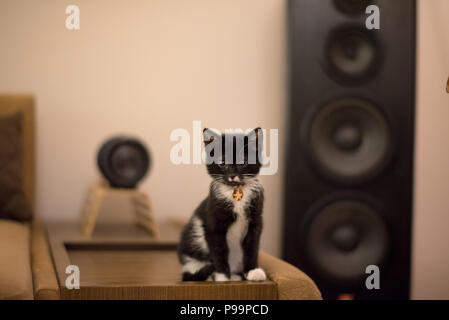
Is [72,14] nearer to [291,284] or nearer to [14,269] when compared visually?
[14,269]

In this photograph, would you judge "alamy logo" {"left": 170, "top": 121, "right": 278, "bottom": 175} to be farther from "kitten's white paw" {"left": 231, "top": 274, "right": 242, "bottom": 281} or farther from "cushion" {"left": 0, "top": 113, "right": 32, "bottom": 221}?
"cushion" {"left": 0, "top": 113, "right": 32, "bottom": 221}

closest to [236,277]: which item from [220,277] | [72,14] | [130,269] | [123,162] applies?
[220,277]

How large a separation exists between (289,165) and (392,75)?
1.38 ft

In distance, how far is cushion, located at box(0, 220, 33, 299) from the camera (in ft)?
2.46

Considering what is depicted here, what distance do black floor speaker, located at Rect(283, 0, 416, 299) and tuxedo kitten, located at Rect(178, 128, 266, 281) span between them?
0.67 meters

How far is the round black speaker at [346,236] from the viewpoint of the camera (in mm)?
1514

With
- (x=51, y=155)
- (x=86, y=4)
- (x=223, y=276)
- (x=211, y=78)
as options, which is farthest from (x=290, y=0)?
(x=223, y=276)

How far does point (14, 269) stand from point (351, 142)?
1.06 meters

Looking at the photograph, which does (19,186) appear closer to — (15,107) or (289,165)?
(15,107)

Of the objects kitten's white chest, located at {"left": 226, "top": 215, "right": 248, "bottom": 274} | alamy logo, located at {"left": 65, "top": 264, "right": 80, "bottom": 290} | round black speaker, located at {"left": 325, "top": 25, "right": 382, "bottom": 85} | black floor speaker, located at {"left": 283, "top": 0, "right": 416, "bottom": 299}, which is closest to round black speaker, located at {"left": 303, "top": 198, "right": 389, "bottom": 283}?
black floor speaker, located at {"left": 283, "top": 0, "right": 416, "bottom": 299}

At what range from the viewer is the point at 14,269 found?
2.63 ft

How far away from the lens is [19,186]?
144 cm

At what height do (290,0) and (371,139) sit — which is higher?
(290,0)
